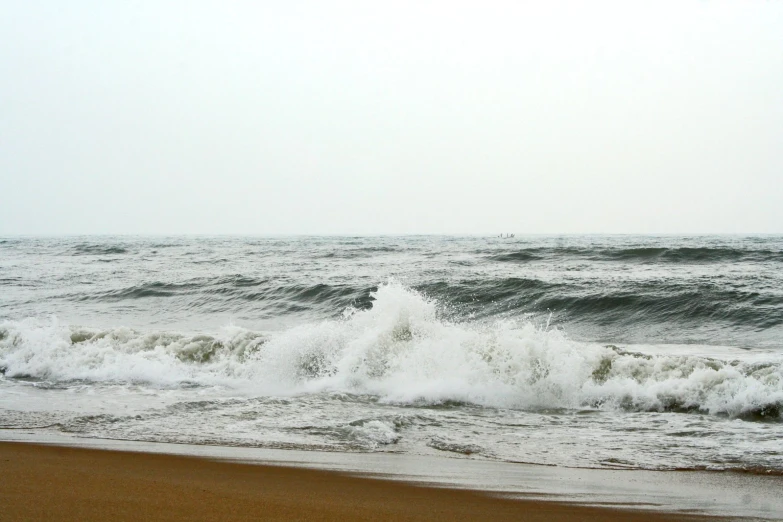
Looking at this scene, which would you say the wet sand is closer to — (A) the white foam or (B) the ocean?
(B) the ocean

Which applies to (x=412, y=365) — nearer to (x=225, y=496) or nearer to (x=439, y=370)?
(x=439, y=370)

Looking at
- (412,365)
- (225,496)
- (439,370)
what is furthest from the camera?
(412,365)

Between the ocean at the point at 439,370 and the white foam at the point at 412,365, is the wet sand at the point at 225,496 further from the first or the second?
the white foam at the point at 412,365

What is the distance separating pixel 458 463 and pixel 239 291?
13.9 m

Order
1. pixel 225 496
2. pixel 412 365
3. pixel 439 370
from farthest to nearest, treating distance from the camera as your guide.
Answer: pixel 412 365, pixel 439 370, pixel 225 496

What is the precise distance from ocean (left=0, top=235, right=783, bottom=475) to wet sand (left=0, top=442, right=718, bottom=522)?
3.37 ft

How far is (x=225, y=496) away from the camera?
Answer: 3561mm

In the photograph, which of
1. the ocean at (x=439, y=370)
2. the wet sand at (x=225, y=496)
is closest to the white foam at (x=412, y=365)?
the ocean at (x=439, y=370)

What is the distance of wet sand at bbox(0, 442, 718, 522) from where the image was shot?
322cm

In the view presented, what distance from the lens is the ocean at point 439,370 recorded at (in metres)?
5.60

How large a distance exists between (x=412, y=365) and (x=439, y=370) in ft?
1.29

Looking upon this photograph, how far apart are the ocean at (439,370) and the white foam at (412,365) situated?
1.0 inches

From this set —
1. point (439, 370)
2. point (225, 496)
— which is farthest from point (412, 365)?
point (225, 496)

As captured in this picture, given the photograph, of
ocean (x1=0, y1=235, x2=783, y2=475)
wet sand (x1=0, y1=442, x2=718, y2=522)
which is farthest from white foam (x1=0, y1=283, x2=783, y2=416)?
wet sand (x1=0, y1=442, x2=718, y2=522)
